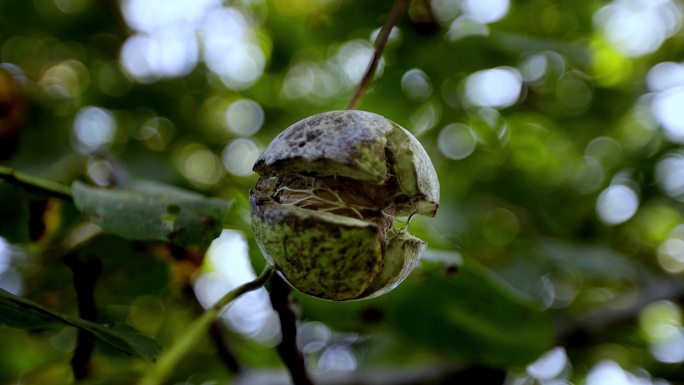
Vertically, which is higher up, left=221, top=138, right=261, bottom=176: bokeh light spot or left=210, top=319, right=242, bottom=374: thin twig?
left=210, top=319, right=242, bottom=374: thin twig

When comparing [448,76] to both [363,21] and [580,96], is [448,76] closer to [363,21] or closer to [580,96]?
[363,21]

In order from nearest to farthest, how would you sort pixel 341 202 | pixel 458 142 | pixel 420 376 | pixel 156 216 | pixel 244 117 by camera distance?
pixel 341 202 → pixel 156 216 → pixel 420 376 → pixel 458 142 → pixel 244 117

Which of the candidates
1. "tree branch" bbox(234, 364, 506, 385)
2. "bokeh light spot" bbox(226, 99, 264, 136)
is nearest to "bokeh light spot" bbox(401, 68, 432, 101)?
"bokeh light spot" bbox(226, 99, 264, 136)

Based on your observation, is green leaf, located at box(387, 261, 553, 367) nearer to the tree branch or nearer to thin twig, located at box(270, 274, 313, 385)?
the tree branch

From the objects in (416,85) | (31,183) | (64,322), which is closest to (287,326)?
(64,322)

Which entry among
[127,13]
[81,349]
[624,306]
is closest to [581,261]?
[624,306]

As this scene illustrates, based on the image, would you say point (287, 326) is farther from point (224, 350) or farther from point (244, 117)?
point (244, 117)
